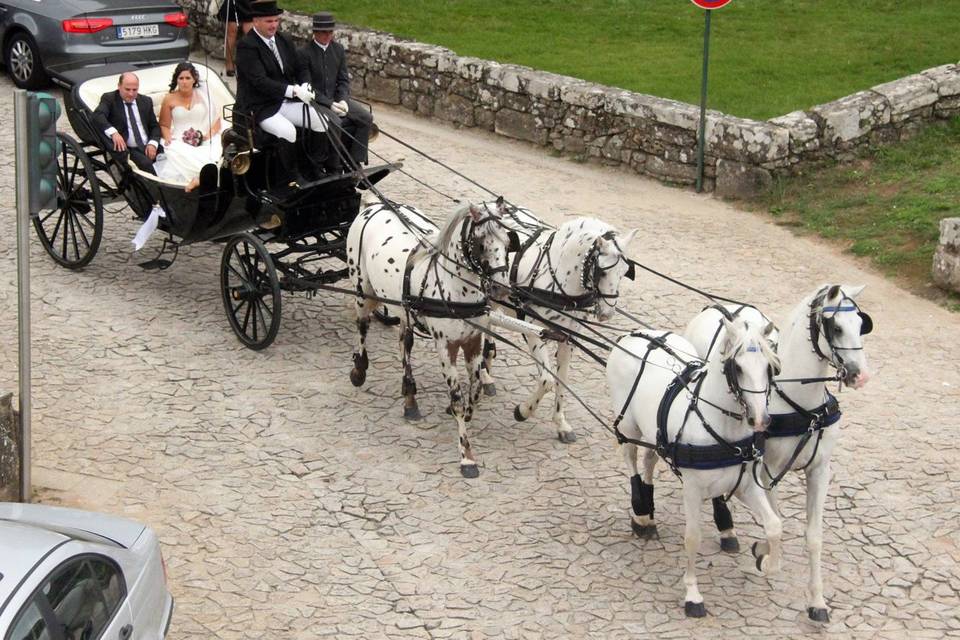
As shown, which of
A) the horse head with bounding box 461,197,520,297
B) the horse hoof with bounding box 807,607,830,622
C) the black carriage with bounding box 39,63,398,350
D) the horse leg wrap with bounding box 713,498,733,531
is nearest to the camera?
the horse hoof with bounding box 807,607,830,622

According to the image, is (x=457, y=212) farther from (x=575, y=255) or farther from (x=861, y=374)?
(x=861, y=374)

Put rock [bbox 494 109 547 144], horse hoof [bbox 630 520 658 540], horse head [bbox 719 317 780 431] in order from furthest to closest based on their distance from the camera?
rock [bbox 494 109 547 144] → horse hoof [bbox 630 520 658 540] → horse head [bbox 719 317 780 431]

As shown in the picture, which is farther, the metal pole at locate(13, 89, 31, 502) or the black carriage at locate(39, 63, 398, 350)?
the black carriage at locate(39, 63, 398, 350)

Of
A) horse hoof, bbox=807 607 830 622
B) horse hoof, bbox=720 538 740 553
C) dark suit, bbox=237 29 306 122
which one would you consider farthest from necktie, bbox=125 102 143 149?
horse hoof, bbox=807 607 830 622

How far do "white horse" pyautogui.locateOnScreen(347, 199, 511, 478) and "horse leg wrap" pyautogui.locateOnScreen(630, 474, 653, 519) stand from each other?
1253mm

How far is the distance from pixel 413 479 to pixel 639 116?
662 cm

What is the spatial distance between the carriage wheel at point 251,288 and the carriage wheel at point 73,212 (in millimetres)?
1509

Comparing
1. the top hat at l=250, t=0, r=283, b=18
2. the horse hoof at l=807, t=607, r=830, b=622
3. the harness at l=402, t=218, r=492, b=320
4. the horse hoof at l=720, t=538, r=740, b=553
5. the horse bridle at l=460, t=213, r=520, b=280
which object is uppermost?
the top hat at l=250, t=0, r=283, b=18

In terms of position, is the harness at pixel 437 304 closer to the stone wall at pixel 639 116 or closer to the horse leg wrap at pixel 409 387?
the horse leg wrap at pixel 409 387

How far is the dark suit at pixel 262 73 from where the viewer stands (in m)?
9.66

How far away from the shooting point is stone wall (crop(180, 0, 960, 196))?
42.8 ft

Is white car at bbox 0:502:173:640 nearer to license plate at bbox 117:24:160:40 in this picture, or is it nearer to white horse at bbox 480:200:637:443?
white horse at bbox 480:200:637:443

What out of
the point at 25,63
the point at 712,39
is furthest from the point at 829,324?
the point at 25,63

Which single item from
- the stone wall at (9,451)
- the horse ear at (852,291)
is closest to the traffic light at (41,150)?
the stone wall at (9,451)
